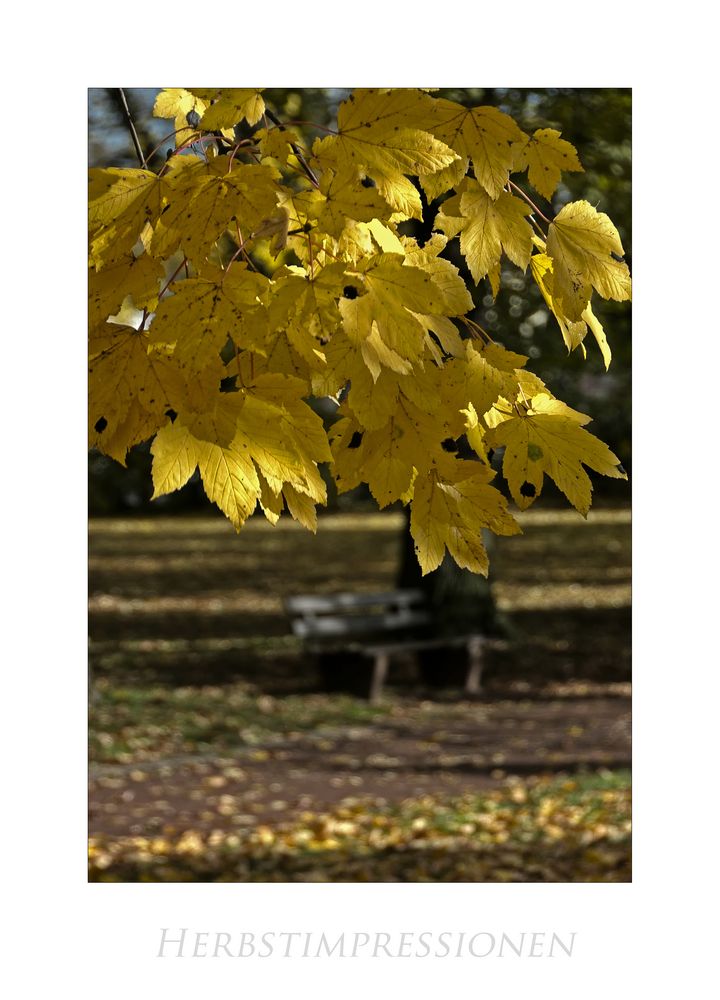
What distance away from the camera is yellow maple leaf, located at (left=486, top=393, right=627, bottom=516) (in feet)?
5.24

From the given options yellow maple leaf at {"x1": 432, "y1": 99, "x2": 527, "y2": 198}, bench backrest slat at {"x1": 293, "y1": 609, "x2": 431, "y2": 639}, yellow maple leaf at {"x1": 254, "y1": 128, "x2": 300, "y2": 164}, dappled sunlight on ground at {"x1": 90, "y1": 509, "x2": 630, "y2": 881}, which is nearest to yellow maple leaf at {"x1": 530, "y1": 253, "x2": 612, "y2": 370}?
yellow maple leaf at {"x1": 432, "y1": 99, "x2": 527, "y2": 198}

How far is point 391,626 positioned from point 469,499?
21.9 feet

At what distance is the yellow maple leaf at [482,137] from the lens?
1582 mm

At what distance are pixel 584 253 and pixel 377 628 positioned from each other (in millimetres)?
6850

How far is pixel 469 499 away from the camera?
1.58 m

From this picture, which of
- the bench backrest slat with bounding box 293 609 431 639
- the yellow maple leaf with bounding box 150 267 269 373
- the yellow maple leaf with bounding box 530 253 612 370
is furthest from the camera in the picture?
the bench backrest slat with bounding box 293 609 431 639

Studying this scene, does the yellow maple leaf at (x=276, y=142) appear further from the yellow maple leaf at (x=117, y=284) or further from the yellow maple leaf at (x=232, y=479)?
the yellow maple leaf at (x=232, y=479)

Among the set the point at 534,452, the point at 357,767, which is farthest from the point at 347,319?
the point at 357,767

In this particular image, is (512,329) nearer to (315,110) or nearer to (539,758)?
(315,110)

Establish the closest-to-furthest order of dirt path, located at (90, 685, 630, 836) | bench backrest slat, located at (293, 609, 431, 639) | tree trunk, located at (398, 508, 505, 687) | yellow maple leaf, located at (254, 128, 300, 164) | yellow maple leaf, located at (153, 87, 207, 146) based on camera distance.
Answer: yellow maple leaf, located at (254, 128, 300, 164)
yellow maple leaf, located at (153, 87, 207, 146)
dirt path, located at (90, 685, 630, 836)
bench backrest slat, located at (293, 609, 431, 639)
tree trunk, located at (398, 508, 505, 687)

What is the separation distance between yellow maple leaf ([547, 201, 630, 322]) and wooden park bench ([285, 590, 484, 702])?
20.4ft

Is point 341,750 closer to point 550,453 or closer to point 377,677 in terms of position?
point 377,677

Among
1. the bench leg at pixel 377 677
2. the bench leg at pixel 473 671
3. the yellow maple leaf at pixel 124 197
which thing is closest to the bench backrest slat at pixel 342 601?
the bench leg at pixel 377 677

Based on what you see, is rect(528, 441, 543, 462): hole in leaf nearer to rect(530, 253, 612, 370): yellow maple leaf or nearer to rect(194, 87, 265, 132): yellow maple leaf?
rect(530, 253, 612, 370): yellow maple leaf
